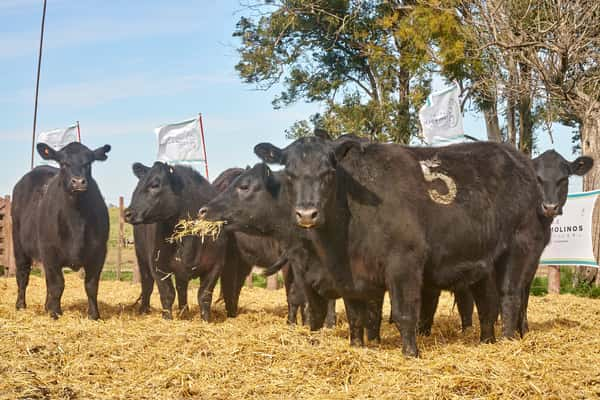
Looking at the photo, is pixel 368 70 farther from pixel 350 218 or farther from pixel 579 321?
pixel 350 218

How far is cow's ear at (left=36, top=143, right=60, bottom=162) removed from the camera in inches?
369

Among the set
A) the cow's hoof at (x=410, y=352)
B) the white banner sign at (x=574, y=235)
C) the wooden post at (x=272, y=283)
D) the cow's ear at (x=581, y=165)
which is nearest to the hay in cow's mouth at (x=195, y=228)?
the cow's hoof at (x=410, y=352)

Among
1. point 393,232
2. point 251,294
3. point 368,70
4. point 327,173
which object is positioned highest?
point 368,70

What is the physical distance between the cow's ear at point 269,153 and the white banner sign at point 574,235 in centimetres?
726

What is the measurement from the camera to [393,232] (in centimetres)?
607

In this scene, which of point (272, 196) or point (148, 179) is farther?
point (148, 179)

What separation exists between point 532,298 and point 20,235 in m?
8.01

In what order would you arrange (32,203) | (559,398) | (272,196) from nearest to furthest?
(559,398)
(272,196)
(32,203)

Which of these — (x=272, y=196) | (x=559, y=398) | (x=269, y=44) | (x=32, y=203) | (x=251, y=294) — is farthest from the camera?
(x=269, y=44)

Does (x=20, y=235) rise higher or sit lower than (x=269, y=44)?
lower

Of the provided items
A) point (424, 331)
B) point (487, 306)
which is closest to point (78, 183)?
point (424, 331)

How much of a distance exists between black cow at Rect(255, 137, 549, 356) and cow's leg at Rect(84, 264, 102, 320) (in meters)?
3.52

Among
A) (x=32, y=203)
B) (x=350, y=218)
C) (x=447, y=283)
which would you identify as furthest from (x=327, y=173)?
(x=32, y=203)

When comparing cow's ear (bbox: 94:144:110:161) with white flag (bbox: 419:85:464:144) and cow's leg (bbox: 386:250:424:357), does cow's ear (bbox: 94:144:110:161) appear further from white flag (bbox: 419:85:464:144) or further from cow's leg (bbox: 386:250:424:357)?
white flag (bbox: 419:85:464:144)
